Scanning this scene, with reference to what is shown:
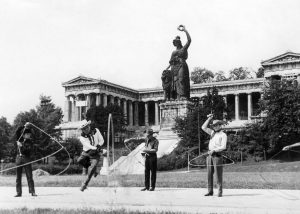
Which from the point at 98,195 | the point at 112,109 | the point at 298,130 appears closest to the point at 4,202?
the point at 98,195

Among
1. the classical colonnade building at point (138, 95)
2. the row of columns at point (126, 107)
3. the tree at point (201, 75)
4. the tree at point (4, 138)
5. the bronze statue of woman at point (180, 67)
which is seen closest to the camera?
the bronze statue of woman at point (180, 67)

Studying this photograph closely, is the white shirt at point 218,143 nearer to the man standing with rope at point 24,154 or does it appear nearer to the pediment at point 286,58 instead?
the man standing with rope at point 24,154

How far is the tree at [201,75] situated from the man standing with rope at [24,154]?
111 meters

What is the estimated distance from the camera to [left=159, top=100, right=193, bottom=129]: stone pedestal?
43.6 meters

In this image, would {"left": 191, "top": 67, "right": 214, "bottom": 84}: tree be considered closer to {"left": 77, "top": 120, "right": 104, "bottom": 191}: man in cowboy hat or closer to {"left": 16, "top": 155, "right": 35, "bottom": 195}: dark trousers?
{"left": 77, "top": 120, "right": 104, "bottom": 191}: man in cowboy hat

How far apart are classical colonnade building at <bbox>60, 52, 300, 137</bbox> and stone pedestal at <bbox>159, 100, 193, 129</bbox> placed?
152ft

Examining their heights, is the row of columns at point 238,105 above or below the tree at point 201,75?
below

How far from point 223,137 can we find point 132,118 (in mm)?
107186

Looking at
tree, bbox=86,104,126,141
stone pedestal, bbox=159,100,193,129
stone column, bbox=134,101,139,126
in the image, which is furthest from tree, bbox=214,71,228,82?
stone pedestal, bbox=159,100,193,129

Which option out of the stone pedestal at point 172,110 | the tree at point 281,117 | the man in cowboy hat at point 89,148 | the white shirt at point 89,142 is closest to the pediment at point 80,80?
the stone pedestal at point 172,110

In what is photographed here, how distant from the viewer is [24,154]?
13117 millimetres

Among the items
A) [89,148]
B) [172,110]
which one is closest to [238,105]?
[172,110]

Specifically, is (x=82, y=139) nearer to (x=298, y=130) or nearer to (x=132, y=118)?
(x=298, y=130)

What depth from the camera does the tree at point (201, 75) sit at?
123312 millimetres
